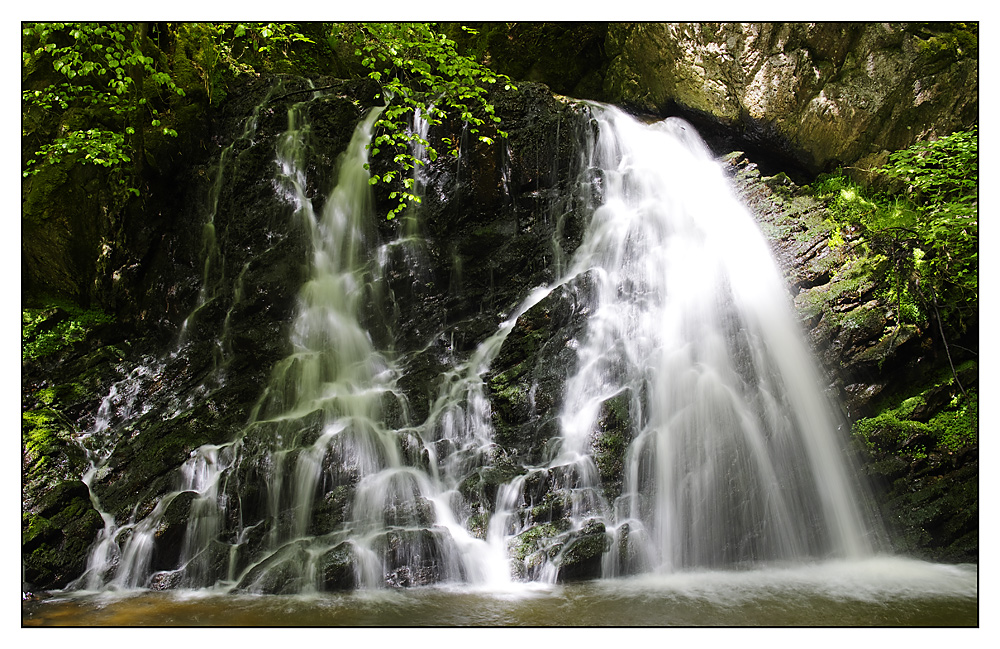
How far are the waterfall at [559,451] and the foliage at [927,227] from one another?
106 cm

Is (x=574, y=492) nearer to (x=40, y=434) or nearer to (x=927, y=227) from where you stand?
(x=927, y=227)

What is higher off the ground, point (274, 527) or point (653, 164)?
point (653, 164)

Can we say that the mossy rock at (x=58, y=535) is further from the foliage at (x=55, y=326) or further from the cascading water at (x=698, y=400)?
the cascading water at (x=698, y=400)

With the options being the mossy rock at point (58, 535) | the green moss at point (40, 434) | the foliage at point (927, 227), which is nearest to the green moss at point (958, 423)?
the foliage at point (927, 227)

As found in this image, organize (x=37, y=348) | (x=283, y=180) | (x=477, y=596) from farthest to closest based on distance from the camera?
(x=283, y=180), (x=37, y=348), (x=477, y=596)

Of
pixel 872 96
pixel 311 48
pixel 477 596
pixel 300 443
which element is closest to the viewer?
pixel 477 596

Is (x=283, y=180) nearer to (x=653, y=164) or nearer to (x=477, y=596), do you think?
(x=653, y=164)

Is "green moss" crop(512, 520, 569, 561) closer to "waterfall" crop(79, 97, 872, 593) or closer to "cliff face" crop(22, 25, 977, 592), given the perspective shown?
"waterfall" crop(79, 97, 872, 593)

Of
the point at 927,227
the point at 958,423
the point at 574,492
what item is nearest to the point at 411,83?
the point at 574,492

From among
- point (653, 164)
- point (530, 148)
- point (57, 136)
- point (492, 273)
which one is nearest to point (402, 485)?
point (492, 273)

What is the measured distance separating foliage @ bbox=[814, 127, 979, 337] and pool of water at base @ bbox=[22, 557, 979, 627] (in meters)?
2.47

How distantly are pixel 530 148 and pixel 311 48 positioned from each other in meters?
4.18

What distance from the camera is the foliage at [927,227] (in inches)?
217

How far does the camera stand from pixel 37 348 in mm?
6355
